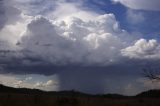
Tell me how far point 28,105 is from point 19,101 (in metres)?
2.02

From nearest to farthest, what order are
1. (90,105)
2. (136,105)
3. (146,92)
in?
(90,105)
(136,105)
(146,92)

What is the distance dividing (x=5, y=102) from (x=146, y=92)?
133088mm

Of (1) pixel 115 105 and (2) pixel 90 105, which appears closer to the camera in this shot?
(2) pixel 90 105

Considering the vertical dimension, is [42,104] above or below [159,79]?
below

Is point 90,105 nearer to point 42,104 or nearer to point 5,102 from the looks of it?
point 42,104

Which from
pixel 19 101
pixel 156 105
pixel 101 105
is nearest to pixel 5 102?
pixel 19 101

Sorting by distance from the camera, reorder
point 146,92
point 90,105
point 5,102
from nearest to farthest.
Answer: point 5,102 → point 90,105 → point 146,92

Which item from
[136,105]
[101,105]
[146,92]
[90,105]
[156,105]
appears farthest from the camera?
[146,92]

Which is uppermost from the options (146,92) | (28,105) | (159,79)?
(146,92)

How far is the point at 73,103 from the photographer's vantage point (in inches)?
2122

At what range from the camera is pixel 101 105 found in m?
56.3

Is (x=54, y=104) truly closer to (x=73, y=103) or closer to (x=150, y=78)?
(x=73, y=103)

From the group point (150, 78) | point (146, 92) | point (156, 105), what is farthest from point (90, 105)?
point (146, 92)

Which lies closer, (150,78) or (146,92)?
(150,78)
